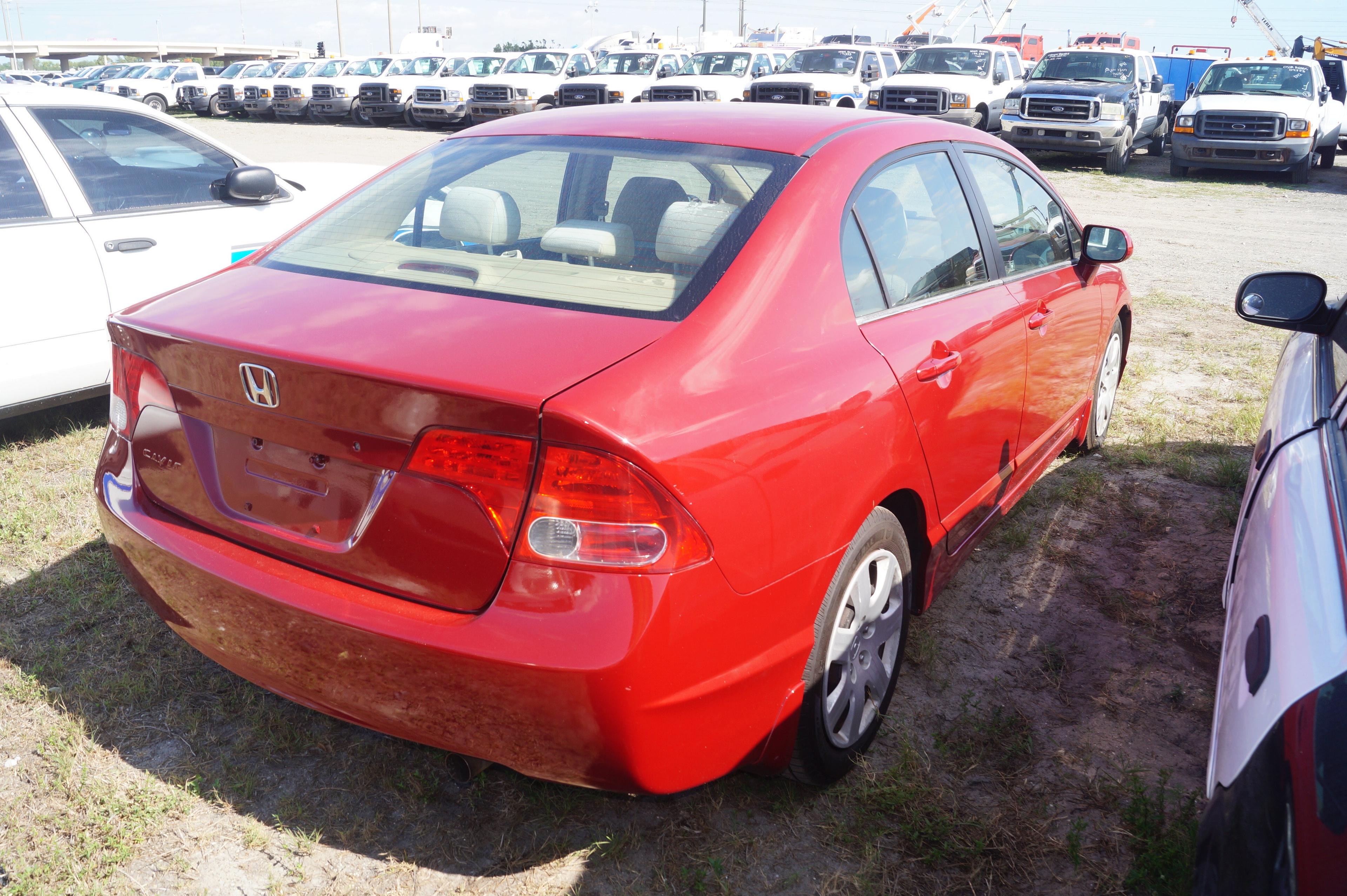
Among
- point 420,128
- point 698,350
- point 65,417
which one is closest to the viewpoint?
point 698,350

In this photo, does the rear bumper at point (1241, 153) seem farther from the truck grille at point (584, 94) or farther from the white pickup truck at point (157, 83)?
Answer: the white pickup truck at point (157, 83)

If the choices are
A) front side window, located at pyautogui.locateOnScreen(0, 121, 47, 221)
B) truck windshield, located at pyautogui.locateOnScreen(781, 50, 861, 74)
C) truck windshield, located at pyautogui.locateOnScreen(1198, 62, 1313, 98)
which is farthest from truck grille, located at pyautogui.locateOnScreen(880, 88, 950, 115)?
front side window, located at pyautogui.locateOnScreen(0, 121, 47, 221)

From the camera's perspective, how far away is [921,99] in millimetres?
18719

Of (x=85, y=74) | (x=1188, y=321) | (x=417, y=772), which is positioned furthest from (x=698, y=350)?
(x=85, y=74)

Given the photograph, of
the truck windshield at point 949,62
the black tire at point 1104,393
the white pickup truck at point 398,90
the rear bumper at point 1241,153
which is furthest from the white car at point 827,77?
the black tire at point 1104,393

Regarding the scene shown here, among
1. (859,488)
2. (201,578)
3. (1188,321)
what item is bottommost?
(1188,321)

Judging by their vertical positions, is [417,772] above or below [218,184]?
below

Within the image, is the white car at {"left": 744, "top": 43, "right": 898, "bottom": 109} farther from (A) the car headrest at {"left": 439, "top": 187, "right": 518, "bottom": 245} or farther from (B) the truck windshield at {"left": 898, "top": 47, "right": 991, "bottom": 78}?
(A) the car headrest at {"left": 439, "top": 187, "right": 518, "bottom": 245}

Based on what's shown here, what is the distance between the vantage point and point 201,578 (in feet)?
7.43

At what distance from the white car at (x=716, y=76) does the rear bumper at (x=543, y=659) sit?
18.9 m

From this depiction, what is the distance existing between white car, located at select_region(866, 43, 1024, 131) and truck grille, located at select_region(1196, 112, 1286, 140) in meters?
3.42

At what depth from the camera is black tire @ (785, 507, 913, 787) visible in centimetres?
234

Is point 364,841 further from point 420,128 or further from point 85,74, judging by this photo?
point 85,74

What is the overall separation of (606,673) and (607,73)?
80.0 feet
